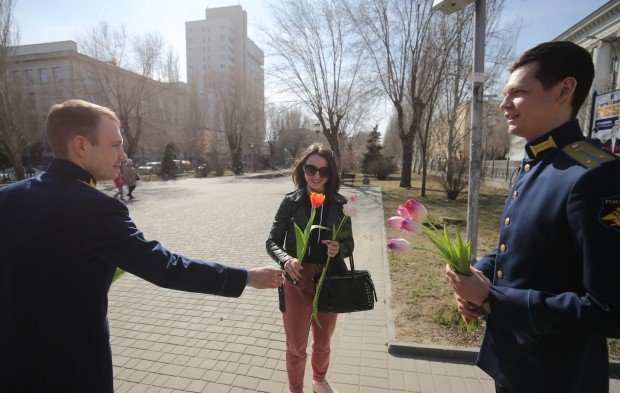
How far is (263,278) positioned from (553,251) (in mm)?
1402

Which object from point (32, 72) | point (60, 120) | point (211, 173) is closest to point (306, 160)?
point (60, 120)

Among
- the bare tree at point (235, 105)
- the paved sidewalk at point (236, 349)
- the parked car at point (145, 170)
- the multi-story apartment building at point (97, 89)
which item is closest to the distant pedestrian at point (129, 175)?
the paved sidewalk at point (236, 349)

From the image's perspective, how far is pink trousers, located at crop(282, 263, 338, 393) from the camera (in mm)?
2518

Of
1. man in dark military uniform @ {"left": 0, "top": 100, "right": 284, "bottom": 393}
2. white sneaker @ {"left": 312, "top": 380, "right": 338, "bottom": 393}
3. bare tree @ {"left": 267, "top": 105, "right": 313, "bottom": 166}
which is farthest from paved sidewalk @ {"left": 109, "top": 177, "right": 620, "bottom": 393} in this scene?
bare tree @ {"left": 267, "top": 105, "right": 313, "bottom": 166}

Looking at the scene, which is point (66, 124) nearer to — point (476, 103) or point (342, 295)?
point (342, 295)

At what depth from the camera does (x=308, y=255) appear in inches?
103

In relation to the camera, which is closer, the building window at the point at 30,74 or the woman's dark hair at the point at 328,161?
the woman's dark hair at the point at 328,161

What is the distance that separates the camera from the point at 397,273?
19.4 feet

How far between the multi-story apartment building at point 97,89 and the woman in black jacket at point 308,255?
106 ft

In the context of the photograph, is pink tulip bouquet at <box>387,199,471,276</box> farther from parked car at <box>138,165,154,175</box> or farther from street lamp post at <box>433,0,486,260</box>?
parked car at <box>138,165,154,175</box>

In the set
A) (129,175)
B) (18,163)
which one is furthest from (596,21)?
(18,163)

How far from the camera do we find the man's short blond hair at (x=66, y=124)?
1.55 m

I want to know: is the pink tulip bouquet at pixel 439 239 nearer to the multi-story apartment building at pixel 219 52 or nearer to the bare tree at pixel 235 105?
the bare tree at pixel 235 105

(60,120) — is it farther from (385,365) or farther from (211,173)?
(211,173)
